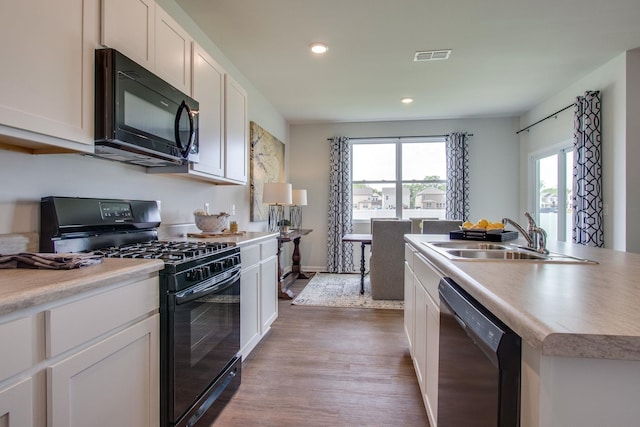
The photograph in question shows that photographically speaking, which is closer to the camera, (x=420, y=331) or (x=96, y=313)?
(x=96, y=313)

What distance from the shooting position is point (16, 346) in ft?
2.61

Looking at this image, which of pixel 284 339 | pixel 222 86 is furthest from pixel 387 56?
pixel 284 339

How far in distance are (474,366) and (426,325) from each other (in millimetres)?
760

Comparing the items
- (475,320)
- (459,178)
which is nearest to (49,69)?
(475,320)

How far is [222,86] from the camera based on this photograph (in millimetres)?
2551

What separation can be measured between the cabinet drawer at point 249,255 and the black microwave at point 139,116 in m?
0.68

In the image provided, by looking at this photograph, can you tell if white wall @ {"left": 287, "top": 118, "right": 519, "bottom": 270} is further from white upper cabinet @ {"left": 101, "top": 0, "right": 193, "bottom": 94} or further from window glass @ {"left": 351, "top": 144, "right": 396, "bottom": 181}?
white upper cabinet @ {"left": 101, "top": 0, "right": 193, "bottom": 94}

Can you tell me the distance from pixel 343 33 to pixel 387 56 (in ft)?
2.12

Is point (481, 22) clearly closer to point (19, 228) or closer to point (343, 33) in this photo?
point (343, 33)

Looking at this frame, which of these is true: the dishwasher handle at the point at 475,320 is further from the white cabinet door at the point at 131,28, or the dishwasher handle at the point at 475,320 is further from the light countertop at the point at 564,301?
the white cabinet door at the point at 131,28

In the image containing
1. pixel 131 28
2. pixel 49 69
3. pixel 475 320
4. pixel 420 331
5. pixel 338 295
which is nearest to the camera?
pixel 475 320

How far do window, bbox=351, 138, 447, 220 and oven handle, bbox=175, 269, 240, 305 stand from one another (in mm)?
4223

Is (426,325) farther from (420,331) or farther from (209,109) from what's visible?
(209,109)

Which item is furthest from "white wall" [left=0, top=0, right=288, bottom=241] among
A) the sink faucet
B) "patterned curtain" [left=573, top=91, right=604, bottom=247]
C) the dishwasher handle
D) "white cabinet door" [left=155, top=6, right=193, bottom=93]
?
"patterned curtain" [left=573, top=91, right=604, bottom=247]
